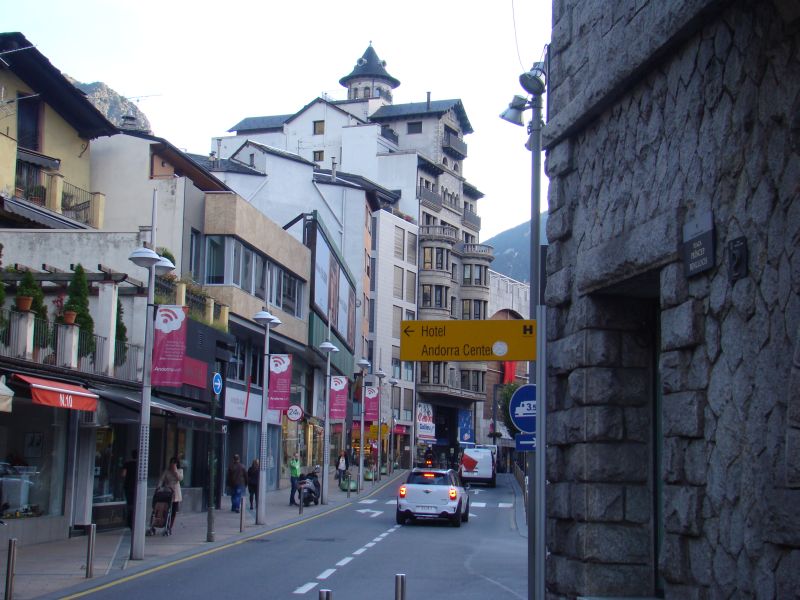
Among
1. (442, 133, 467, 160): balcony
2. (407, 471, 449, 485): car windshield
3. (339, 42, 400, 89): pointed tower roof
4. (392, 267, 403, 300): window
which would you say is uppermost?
(339, 42, 400, 89): pointed tower roof

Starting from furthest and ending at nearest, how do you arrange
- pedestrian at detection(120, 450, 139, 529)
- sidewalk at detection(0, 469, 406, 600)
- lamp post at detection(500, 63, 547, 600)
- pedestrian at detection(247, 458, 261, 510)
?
pedestrian at detection(247, 458, 261, 510), pedestrian at detection(120, 450, 139, 529), sidewalk at detection(0, 469, 406, 600), lamp post at detection(500, 63, 547, 600)

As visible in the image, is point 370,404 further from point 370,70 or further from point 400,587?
point 370,70

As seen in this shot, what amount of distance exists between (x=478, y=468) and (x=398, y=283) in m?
33.5

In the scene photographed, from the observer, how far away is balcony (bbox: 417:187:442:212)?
307 ft

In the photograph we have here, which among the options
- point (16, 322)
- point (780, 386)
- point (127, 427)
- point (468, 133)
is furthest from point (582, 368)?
point (468, 133)

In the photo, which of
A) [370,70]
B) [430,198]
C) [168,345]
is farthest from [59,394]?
[370,70]

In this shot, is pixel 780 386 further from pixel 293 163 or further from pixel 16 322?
pixel 293 163

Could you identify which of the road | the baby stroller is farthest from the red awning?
the baby stroller

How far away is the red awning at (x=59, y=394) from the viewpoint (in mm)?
19688

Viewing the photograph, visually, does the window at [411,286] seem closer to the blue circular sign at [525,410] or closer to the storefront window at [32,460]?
the storefront window at [32,460]

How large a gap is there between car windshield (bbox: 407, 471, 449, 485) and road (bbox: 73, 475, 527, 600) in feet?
4.27

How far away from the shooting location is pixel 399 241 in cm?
8962

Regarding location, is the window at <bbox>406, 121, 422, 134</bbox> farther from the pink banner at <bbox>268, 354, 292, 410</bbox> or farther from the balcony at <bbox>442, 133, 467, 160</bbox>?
the pink banner at <bbox>268, 354, 292, 410</bbox>

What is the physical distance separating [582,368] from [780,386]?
270 centimetres
